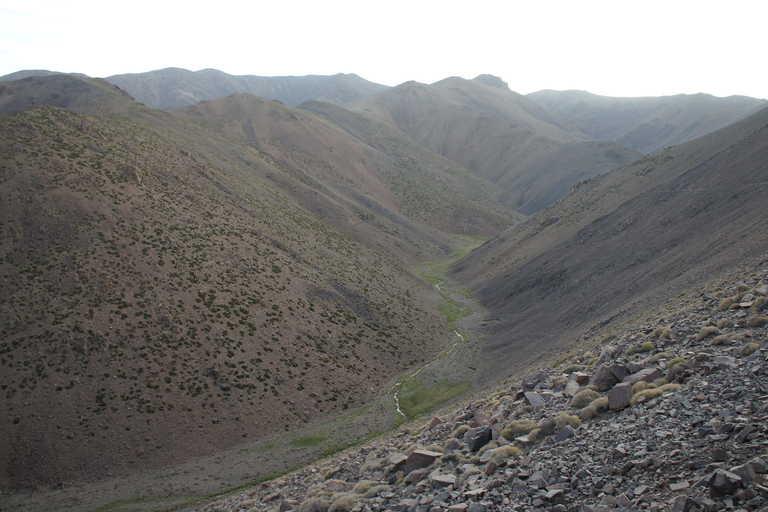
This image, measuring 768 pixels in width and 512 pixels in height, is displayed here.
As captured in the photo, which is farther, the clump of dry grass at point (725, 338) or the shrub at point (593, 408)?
the clump of dry grass at point (725, 338)

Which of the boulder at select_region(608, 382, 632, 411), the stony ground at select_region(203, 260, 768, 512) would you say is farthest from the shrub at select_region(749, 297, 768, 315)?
the boulder at select_region(608, 382, 632, 411)

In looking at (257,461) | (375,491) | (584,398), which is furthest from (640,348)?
(257,461)

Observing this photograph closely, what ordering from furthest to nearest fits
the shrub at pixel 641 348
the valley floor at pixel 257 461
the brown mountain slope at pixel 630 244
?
the brown mountain slope at pixel 630 244 < the valley floor at pixel 257 461 < the shrub at pixel 641 348

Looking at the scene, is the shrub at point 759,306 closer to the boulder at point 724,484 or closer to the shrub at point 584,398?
the shrub at point 584,398

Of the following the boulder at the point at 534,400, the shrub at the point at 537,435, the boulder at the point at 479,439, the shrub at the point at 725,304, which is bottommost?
the boulder at the point at 479,439

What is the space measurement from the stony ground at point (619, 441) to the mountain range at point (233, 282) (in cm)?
1304

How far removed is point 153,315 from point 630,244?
1897 inches

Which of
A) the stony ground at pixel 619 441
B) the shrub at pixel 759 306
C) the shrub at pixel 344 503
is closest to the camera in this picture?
the stony ground at pixel 619 441

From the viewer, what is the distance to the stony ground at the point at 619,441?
877cm

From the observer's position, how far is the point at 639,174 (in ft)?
227

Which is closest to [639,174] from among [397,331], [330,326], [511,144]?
[397,331]

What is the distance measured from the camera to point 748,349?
1228cm

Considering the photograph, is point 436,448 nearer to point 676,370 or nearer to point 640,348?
point 676,370

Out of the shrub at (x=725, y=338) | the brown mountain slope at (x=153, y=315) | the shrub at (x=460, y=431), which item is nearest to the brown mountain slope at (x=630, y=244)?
the brown mountain slope at (x=153, y=315)
